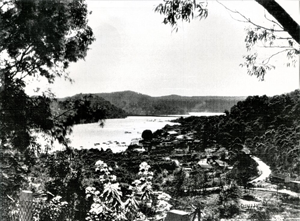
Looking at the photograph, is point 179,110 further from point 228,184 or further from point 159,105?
point 228,184

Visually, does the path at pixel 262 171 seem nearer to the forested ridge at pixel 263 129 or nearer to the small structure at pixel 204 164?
the forested ridge at pixel 263 129

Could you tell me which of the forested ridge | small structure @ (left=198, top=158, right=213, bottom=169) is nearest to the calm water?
the forested ridge

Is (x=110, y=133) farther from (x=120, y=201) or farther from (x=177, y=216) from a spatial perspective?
(x=177, y=216)

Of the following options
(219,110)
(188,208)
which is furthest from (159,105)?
(188,208)

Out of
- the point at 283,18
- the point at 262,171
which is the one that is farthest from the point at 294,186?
the point at 283,18

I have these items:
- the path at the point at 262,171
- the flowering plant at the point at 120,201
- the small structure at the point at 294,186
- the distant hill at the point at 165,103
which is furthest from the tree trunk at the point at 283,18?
the path at the point at 262,171

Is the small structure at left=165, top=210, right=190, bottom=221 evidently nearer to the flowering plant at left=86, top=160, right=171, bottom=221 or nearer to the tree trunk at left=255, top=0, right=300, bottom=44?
the flowering plant at left=86, top=160, right=171, bottom=221
